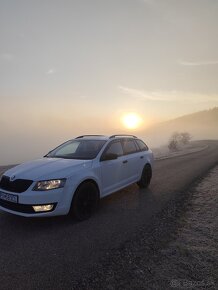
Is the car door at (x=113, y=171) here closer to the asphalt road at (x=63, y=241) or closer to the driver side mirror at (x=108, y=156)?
the driver side mirror at (x=108, y=156)

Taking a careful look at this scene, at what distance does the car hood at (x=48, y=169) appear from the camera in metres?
5.29

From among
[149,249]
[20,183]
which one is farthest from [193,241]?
[20,183]

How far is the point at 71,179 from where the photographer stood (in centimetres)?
535

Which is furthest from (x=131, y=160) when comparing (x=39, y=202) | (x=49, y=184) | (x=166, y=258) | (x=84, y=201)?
(x=166, y=258)

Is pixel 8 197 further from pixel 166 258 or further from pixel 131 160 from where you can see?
pixel 131 160

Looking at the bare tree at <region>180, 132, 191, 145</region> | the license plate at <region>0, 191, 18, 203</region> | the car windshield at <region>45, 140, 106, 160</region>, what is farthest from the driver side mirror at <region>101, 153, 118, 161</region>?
the bare tree at <region>180, 132, 191, 145</region>

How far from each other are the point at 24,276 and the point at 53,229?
1.63 meters

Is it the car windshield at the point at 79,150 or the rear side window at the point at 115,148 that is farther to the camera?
the rear side window at the point at 115,148

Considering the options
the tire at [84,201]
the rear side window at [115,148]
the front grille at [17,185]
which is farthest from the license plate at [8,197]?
the rear side window at [115,148]

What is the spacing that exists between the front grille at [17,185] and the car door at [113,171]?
1.86 metres

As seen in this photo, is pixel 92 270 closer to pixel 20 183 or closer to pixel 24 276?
pixel 24 276

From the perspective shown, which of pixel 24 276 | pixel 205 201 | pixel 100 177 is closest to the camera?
pixel 24 276

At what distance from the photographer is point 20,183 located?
525 cm

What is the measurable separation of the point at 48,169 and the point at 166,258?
2.92m
